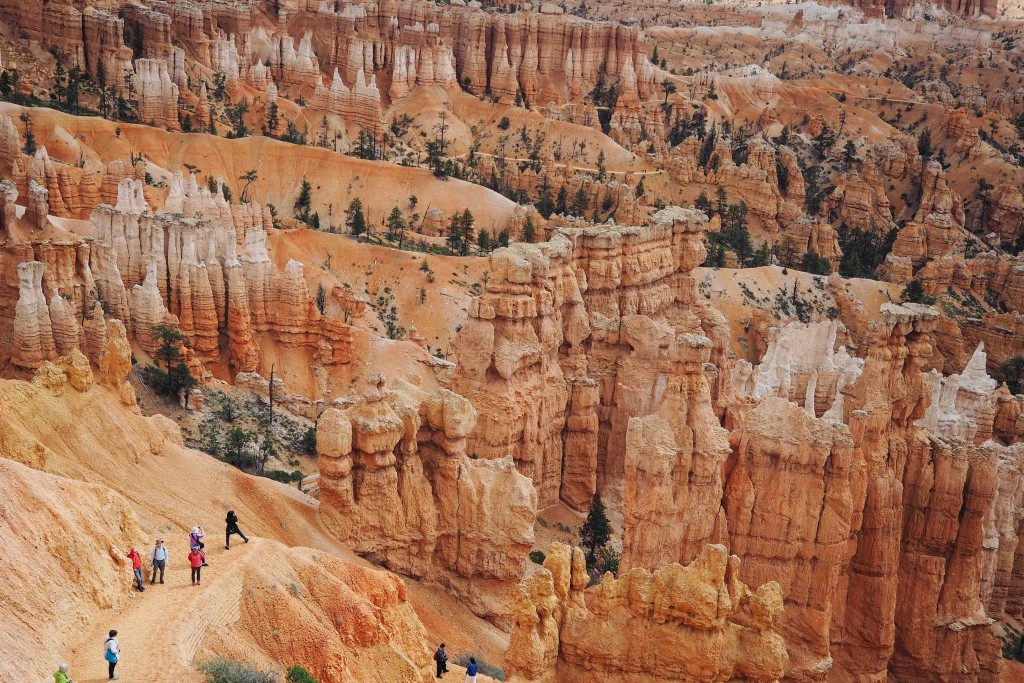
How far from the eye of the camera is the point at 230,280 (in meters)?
57.6

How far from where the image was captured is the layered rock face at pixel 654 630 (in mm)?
24906

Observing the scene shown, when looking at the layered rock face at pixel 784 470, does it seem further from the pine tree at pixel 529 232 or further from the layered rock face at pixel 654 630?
the pine tree at pixel 529 232

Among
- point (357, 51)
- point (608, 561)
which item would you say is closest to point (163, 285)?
point (608, 561)

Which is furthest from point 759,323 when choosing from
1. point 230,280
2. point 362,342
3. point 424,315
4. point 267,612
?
point 267,612

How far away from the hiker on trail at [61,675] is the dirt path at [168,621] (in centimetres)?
40

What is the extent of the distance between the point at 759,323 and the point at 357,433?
56083 mm

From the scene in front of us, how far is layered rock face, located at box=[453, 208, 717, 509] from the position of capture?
143 ft

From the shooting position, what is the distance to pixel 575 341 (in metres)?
48.9

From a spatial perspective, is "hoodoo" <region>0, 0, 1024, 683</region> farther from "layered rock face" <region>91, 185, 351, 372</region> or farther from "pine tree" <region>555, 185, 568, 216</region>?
"pine tree" <region>555, 185, 568, 216</region>

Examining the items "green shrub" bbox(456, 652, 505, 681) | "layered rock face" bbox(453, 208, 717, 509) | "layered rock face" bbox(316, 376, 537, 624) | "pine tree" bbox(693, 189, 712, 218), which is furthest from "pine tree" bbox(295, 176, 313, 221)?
"green shrub" bbox(456, 652, 505, 681)

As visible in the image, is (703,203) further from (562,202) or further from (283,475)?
(283,475)

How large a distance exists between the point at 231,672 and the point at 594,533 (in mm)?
25388

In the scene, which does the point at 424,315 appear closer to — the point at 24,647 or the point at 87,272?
the point at 87,272

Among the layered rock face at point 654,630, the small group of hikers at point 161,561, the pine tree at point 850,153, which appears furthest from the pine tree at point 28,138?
the pine tree at point 850,153
